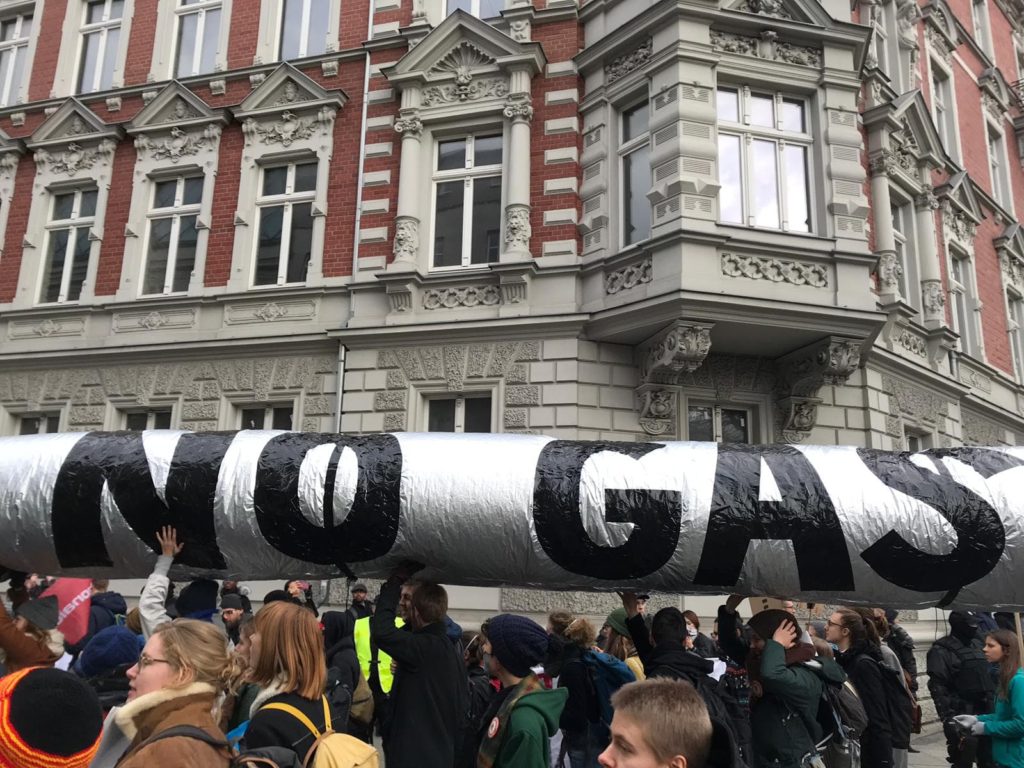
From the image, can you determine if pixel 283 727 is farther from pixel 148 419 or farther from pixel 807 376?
pixel 148 419

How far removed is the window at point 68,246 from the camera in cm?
1428

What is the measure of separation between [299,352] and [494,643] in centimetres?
963

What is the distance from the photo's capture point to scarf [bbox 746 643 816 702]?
4.07 meters

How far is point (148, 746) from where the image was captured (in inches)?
79.5

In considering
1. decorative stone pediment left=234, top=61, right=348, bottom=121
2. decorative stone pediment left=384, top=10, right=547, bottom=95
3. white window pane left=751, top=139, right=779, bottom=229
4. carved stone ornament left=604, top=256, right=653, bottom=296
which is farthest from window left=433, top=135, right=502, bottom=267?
white window pane left=751, top=139, right=779, bottom=229

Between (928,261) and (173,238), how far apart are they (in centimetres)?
1305

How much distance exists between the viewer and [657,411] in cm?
1074

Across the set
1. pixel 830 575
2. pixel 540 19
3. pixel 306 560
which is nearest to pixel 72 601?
pixel 306 560

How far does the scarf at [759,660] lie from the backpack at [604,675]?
0.70 m

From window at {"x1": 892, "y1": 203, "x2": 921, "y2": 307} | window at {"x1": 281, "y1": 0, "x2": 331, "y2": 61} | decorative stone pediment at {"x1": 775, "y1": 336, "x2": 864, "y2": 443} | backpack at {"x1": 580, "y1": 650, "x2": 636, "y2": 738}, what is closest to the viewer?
backpack at {"x1": 580, "y1": 650, "x2": 636, "y2": 738}

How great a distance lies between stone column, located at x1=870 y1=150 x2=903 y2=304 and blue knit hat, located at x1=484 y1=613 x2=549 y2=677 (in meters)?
10.2

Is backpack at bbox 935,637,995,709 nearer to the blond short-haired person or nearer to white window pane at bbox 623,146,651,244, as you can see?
the blond short-haired person

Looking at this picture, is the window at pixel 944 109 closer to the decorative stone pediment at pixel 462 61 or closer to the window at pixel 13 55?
the decorative stone pediment at pixel 462 61

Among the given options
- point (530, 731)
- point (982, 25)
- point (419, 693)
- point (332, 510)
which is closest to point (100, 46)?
point (332, 510)
